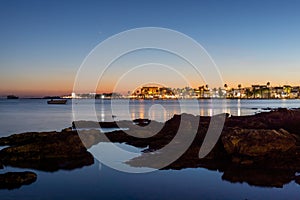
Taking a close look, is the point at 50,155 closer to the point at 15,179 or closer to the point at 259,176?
the point at 15,179

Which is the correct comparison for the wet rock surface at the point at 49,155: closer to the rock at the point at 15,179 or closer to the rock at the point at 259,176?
the rock at the point at 15,179

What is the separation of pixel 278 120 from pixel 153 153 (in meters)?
19.6

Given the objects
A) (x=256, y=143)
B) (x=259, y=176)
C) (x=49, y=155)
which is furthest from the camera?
(x=49, y=155)

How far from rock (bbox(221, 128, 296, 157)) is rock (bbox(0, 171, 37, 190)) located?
1225 cm

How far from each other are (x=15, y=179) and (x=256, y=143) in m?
14.4

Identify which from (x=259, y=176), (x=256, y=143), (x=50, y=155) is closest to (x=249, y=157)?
(x=256, y=143)

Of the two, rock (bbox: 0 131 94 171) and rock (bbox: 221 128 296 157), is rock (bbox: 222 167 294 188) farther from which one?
rock (bbox: 0 131 94 171)

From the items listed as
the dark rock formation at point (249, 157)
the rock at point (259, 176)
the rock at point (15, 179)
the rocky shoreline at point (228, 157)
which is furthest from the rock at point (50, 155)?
the rock at point (259, 176)

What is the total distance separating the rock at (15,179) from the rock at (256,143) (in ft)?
40.2

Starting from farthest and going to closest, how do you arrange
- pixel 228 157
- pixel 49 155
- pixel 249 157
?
1. pixel 49 155
2. pixel 228 157
3. pixel 249 157

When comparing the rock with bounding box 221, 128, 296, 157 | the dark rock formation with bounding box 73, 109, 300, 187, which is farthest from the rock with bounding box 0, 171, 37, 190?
the rock with bounding box 221, 128, 296, 157

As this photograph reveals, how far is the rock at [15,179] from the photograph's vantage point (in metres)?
14.6

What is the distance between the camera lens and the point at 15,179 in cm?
1513

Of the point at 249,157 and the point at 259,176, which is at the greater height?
the point at 249,157
